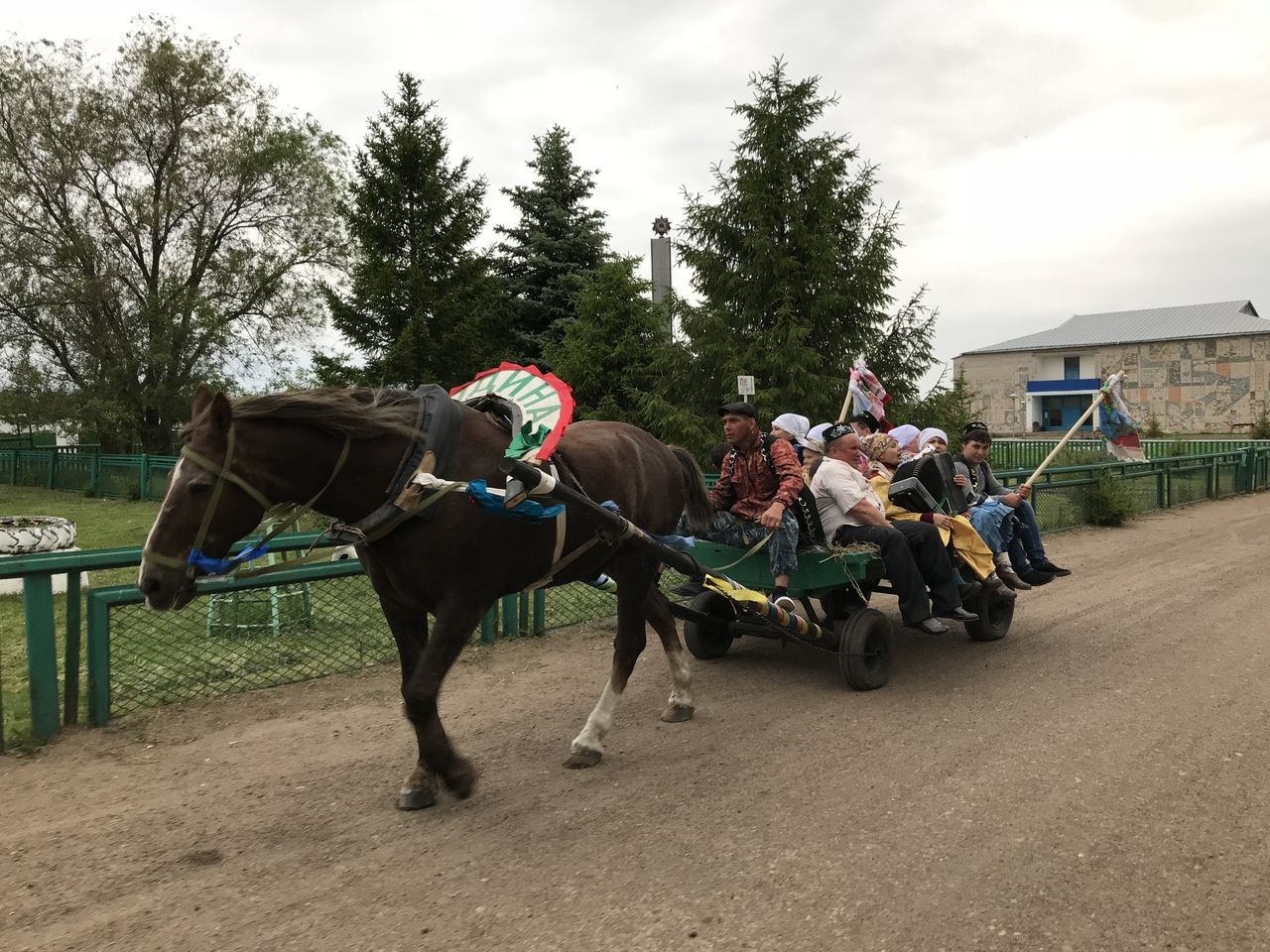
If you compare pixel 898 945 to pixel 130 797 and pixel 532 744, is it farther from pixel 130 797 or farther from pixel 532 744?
pixel 130 797

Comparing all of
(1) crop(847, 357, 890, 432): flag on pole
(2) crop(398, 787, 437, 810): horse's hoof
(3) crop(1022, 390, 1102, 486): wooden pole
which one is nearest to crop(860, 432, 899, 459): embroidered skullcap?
(1) crop(847, 357, 890, 432): flag on pole

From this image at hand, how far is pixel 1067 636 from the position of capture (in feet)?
21.9

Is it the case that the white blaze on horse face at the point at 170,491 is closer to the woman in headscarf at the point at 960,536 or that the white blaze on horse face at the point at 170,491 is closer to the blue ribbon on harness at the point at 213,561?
the blue ribbon on harness at the point at 213,561

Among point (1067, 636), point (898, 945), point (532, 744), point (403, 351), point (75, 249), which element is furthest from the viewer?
point (75, 249)

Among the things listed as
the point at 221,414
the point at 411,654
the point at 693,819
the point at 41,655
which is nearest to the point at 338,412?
the point at 221,414

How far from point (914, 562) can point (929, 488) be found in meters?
0.94

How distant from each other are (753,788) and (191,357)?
26680 millimetres

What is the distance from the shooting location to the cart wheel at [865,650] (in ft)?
17.4

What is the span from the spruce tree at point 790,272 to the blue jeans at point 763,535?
354 inches

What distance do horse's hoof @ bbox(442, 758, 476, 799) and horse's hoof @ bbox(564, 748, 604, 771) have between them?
59 cm

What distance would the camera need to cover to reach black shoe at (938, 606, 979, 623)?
5.83 metres

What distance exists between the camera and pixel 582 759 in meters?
4.26

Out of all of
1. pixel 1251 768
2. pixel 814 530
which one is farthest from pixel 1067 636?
pixel 1251 768

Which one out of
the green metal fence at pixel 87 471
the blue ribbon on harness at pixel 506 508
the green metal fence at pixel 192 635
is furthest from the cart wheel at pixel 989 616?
the green metal fence at pixel 87 471
